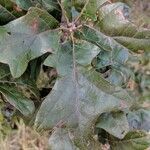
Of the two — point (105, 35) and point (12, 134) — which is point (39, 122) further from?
point (12, 134)

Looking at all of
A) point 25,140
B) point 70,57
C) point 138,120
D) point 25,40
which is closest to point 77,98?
point 70,57

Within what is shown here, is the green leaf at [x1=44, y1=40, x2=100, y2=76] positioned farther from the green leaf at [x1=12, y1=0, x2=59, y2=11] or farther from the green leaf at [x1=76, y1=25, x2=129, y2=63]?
the green leaf at [x1=12, y1=0, x2=59, y2=11]

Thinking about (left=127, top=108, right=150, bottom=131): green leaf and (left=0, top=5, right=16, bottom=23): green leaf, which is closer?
(left=0, top=5, right=16, bottom=23): green leaf

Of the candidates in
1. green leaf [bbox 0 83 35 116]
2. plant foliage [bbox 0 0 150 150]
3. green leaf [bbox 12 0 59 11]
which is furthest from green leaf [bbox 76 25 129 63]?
green leaf [bbox 0 83 35 116]

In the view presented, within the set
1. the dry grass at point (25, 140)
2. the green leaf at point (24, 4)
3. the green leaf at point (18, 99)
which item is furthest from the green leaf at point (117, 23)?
the dry grass at point (25, 140)

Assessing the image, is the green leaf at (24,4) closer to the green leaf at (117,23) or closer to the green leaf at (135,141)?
the green leaf at (117,23)

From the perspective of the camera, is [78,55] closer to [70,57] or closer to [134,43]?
[70,57]
